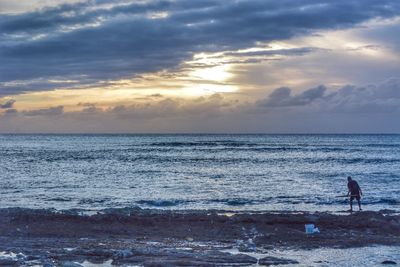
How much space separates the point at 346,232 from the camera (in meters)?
18.4

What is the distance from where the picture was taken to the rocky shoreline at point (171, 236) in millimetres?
14211

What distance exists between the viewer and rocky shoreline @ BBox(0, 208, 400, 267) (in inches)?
559

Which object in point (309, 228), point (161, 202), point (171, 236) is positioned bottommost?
point (161, 202)

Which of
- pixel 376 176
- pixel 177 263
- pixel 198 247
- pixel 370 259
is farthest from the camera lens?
A: pixel 376 176

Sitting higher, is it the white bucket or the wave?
the white bucket

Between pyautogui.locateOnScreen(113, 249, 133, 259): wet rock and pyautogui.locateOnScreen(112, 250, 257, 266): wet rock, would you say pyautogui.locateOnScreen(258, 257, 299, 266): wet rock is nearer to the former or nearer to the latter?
pyautogui.locateOnScreen(112, 250, 257, 266): wet rock

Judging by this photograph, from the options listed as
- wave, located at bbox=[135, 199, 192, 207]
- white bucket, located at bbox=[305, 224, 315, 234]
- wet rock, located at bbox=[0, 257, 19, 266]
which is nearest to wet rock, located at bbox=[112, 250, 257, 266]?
wet rock, located at bbox=[0, 257, 19, 266]

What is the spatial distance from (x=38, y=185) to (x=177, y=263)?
25.6m

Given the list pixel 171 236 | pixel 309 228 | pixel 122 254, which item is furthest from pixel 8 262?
pixel 309 228

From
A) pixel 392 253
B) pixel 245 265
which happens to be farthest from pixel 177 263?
pixel 392 253

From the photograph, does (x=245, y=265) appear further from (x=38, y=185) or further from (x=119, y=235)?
(x=38, y=185)

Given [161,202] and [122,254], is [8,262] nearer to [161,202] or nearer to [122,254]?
[122,254]

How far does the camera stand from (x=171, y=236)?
706 inches

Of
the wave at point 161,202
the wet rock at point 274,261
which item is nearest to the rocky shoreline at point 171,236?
the wet rock at point 274,261
